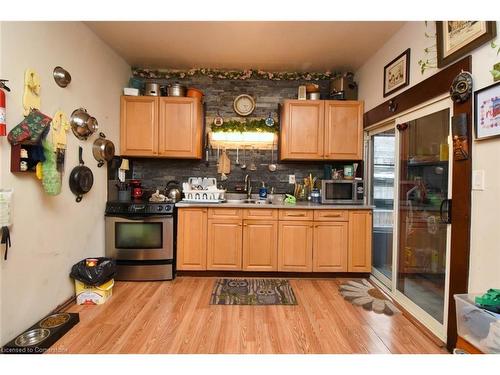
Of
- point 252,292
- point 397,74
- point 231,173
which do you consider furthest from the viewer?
point 231,173

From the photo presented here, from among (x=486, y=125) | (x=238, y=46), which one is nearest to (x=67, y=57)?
(x=238, y=46)

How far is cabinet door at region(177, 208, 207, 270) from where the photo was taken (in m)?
3.14

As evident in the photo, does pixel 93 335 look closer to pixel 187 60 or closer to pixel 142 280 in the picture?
pixel 142 280

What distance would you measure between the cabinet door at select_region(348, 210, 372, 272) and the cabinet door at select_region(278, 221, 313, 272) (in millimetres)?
508

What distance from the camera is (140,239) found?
3.04 m

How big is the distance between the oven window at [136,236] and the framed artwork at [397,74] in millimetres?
3013

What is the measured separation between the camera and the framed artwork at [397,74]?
2449mm

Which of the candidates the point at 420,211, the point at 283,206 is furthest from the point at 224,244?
the point at 420,211

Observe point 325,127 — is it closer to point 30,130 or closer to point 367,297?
point 367,297

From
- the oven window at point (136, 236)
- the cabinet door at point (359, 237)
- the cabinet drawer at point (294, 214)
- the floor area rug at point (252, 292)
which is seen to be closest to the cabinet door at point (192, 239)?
the oven window at point (136, 236)

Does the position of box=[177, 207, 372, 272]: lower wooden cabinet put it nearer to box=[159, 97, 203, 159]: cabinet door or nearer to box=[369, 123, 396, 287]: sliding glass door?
box=[369, 123, 396, 287]: sliding glass door

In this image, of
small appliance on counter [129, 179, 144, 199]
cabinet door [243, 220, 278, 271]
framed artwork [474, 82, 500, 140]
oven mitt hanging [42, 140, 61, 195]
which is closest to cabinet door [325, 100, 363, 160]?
cabinet door [243, 220, 278, 271]

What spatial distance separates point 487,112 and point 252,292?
2460mm

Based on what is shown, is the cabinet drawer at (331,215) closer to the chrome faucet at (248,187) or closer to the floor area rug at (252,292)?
the floor area rug at (252,292)
